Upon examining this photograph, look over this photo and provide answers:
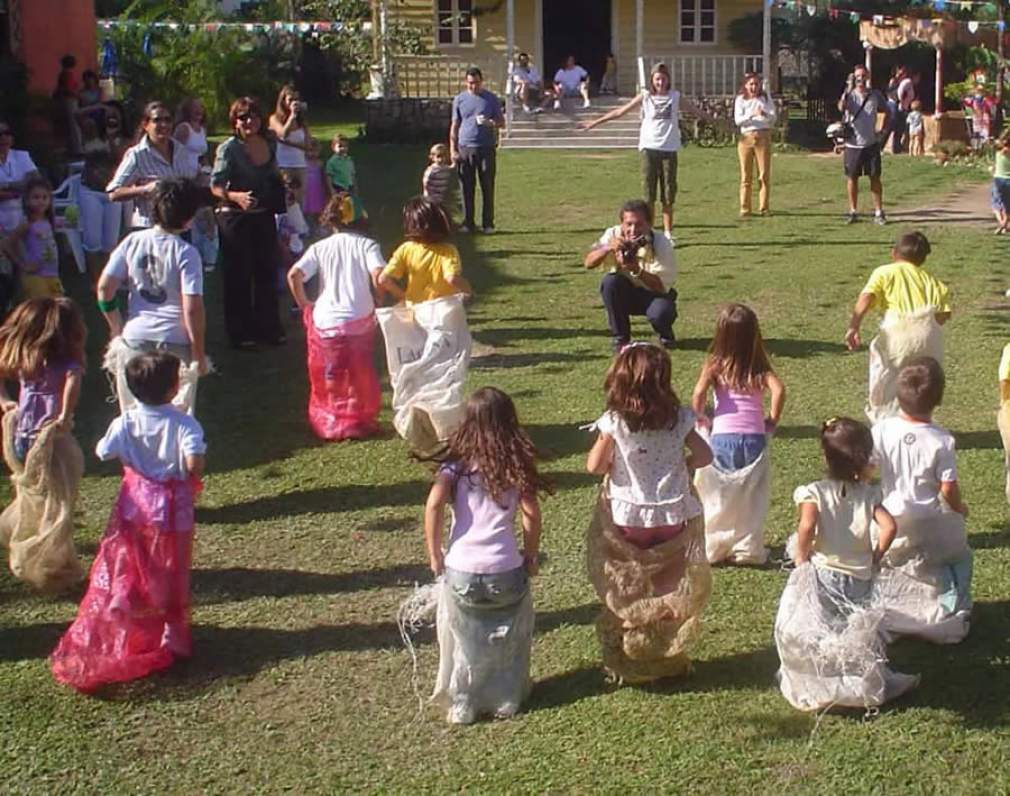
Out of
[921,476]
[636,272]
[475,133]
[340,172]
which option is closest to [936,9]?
[475,133]

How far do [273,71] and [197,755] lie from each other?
2875cm

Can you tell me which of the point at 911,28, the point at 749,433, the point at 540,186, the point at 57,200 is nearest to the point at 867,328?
the point at 749,433

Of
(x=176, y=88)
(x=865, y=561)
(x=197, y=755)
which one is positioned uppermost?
(x=176, y=88)

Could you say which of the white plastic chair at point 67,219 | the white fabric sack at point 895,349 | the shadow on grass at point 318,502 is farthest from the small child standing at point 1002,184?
the shadow on grass at point 318,502

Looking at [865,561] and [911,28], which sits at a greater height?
[911,28]

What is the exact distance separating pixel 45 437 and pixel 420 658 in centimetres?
179

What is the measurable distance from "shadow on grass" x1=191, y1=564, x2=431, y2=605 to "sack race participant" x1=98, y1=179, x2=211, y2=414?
0.89m

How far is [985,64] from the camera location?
88.2ft

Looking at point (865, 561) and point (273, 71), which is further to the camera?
point (273, 71)

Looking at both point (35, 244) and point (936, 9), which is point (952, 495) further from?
point (936, 9)

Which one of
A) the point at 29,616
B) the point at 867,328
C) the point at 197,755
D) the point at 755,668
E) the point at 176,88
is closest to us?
the point at 197,755

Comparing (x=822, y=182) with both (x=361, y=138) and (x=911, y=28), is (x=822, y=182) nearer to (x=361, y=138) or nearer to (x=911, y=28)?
(x=911, y=28)

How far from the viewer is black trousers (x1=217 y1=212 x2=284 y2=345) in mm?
10008

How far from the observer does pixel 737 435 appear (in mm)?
6000
